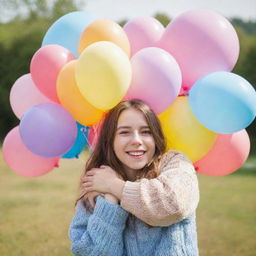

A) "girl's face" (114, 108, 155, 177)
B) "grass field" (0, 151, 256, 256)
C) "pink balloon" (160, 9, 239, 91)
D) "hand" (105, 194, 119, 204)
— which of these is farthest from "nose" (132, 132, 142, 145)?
"grass field" (0, 151, 256, 256)

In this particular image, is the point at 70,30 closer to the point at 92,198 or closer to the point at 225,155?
the point at 92,198

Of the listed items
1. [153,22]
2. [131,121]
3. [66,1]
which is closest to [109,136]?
[131,121]

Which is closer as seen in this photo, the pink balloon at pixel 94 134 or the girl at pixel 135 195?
the girl at pixel 135 195

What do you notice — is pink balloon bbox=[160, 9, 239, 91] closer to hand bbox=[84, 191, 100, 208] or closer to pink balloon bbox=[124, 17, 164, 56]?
pink balloon bbox=[124, 17, 164, 56]

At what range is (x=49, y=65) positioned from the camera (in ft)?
8.50

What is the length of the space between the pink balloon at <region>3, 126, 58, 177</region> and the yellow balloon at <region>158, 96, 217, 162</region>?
978mm

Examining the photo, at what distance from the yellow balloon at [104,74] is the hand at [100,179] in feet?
1.19

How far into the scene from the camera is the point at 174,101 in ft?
7.94

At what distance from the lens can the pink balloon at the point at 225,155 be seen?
2.60m

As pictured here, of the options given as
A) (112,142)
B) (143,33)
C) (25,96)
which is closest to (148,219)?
(112,142)

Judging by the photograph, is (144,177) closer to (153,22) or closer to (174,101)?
(174,101)

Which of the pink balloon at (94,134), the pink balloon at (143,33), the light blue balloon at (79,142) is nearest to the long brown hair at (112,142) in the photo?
the pink balloon at (94,134)

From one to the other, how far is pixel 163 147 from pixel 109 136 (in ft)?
1.02

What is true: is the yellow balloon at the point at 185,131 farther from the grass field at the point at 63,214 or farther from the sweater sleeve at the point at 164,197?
the grass field at the point at 63,214
